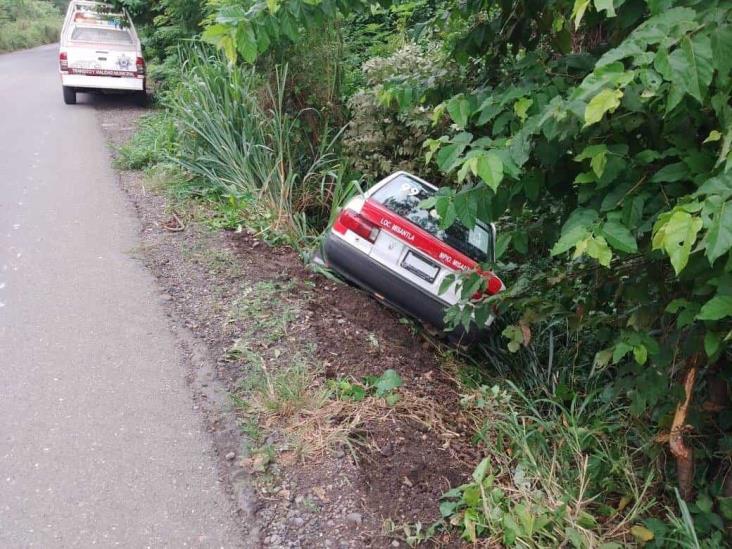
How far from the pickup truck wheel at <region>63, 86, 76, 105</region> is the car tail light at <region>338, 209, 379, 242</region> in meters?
11.3

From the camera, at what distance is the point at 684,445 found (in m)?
3.28

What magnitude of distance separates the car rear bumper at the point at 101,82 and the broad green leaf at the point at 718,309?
1309cm

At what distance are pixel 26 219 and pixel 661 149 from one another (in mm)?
6463

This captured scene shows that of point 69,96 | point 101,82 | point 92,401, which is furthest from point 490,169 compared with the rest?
point 69,96

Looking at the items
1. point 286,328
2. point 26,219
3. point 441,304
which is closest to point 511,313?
point 441,304

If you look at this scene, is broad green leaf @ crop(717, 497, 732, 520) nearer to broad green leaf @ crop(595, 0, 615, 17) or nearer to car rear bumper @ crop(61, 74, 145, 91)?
broad green leaf @ crop(595, 0, 615, 17)

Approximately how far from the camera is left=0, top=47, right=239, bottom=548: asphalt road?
10.3 ft

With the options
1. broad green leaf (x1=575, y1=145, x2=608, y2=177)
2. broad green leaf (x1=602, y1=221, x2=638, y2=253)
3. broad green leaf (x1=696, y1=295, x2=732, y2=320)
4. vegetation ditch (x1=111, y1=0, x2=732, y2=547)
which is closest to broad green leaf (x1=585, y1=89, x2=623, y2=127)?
vegetation ditch (x1=111, y1=0, x2=732, y2=547)

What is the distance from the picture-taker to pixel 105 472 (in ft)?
11.2

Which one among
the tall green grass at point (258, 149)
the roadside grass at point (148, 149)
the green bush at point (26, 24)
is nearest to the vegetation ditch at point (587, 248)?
the tall green grass at point (258, 149)

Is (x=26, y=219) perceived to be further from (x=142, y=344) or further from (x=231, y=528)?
(x=231, y=528)

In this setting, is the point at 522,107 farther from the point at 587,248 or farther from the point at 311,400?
Answer: the point at 311,400

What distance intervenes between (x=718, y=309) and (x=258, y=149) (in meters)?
6.13

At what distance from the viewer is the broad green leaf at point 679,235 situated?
73.1 inches
